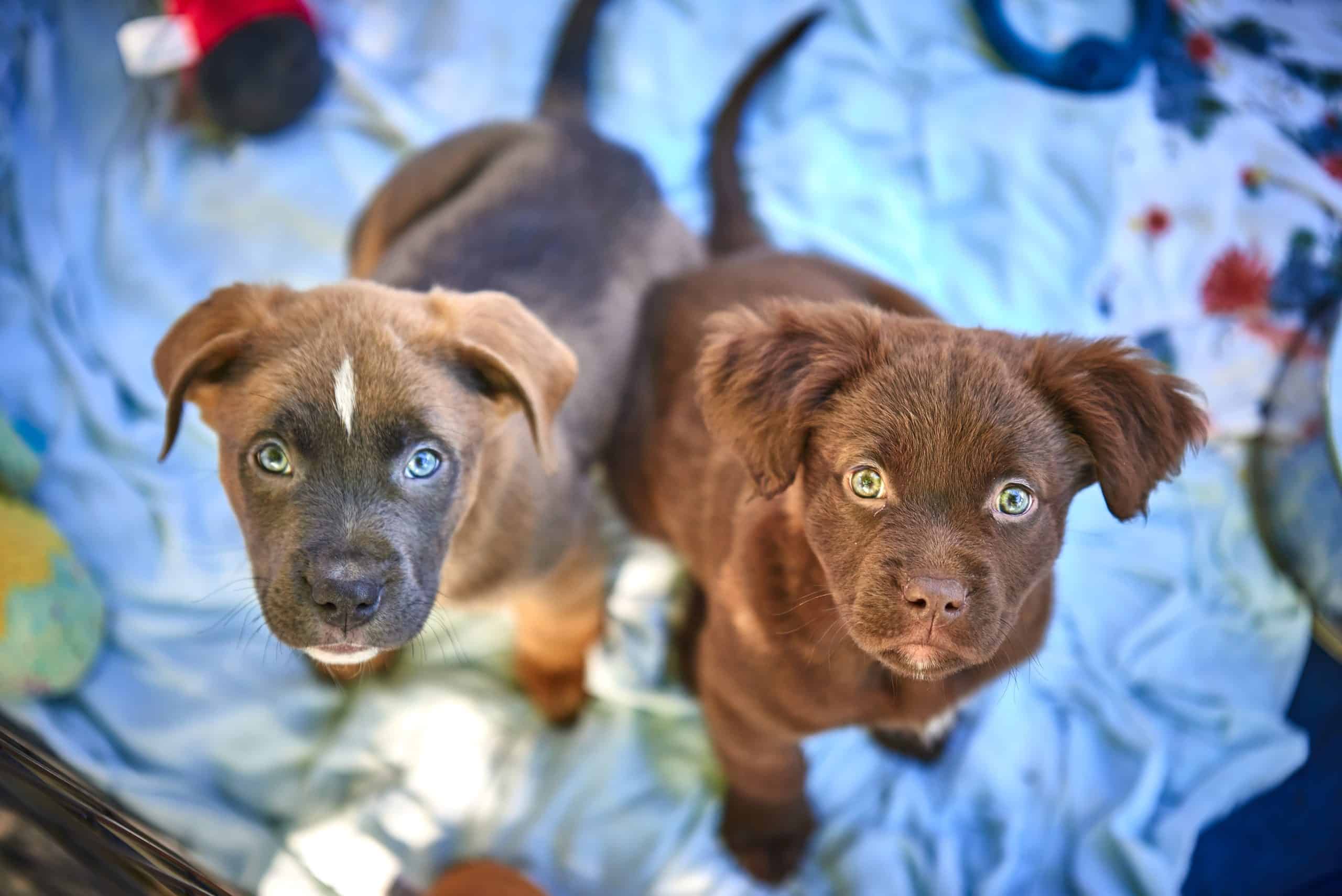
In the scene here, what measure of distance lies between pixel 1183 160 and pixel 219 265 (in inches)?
101

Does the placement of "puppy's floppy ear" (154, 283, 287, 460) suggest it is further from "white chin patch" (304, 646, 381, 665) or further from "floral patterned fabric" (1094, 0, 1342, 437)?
"floral patterned fabric" (1094, 0, 1342, 437)

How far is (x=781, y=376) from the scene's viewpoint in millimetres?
1523

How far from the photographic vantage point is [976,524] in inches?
52.5

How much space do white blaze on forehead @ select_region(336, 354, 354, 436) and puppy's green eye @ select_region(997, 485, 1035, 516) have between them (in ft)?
3.27

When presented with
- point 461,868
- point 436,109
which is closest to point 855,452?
point 461,868

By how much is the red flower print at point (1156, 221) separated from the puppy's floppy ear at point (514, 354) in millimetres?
1515

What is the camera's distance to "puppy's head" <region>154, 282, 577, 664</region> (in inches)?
58.9

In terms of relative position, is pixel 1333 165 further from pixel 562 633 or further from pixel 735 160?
pixel 562 633

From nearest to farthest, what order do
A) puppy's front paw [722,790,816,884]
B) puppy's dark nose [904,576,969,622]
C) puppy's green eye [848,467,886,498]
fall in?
puppy's dark nose [904,576,969,622] → puppy's green eye [848,467,886,498] → puppy's front paw [722,790,816,884]

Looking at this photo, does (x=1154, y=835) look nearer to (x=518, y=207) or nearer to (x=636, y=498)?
(x=636, y=498)

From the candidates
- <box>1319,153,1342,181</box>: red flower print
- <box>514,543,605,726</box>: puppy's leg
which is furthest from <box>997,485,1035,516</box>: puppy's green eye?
<box>1319,153,1342,181</box>: red flower print

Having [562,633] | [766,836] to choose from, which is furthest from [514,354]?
[766,836]

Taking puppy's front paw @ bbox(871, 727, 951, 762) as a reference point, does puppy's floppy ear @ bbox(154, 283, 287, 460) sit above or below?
above

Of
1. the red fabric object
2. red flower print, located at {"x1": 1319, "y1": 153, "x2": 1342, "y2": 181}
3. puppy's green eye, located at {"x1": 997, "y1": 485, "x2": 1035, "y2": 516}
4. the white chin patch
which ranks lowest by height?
red flower print, located at {"x1": 1319, "y1": 153, "x2": 1342, "y2": 181}
